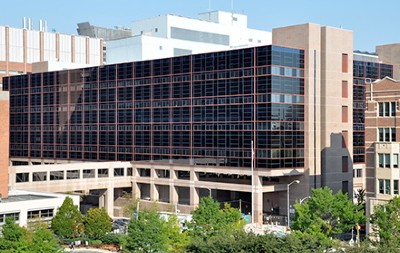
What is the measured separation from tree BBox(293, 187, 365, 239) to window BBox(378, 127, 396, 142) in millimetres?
7900

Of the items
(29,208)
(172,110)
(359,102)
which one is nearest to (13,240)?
(29,208)

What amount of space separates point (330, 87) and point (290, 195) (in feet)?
55.0

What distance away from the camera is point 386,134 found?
7456 centimetres

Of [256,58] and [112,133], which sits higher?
[256,58]

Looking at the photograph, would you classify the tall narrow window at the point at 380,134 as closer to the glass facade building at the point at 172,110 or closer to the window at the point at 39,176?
the glass facade building at the point at 172,110

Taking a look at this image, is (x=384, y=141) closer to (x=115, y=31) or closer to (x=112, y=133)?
(x=112, y=133)

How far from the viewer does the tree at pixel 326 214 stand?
68.6m

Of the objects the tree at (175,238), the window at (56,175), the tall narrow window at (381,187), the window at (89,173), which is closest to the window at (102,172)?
the window at (89,173)

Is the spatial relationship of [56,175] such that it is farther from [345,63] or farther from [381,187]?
[381,187]

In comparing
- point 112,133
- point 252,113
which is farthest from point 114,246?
point 112,133

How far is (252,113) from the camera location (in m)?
94.4

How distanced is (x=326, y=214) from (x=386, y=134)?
37.4ft

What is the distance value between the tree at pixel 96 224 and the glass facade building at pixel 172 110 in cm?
2567

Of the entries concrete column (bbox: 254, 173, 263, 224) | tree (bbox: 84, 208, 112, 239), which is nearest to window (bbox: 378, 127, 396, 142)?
concrete column (bbox: 254, 173, 263, 224)
